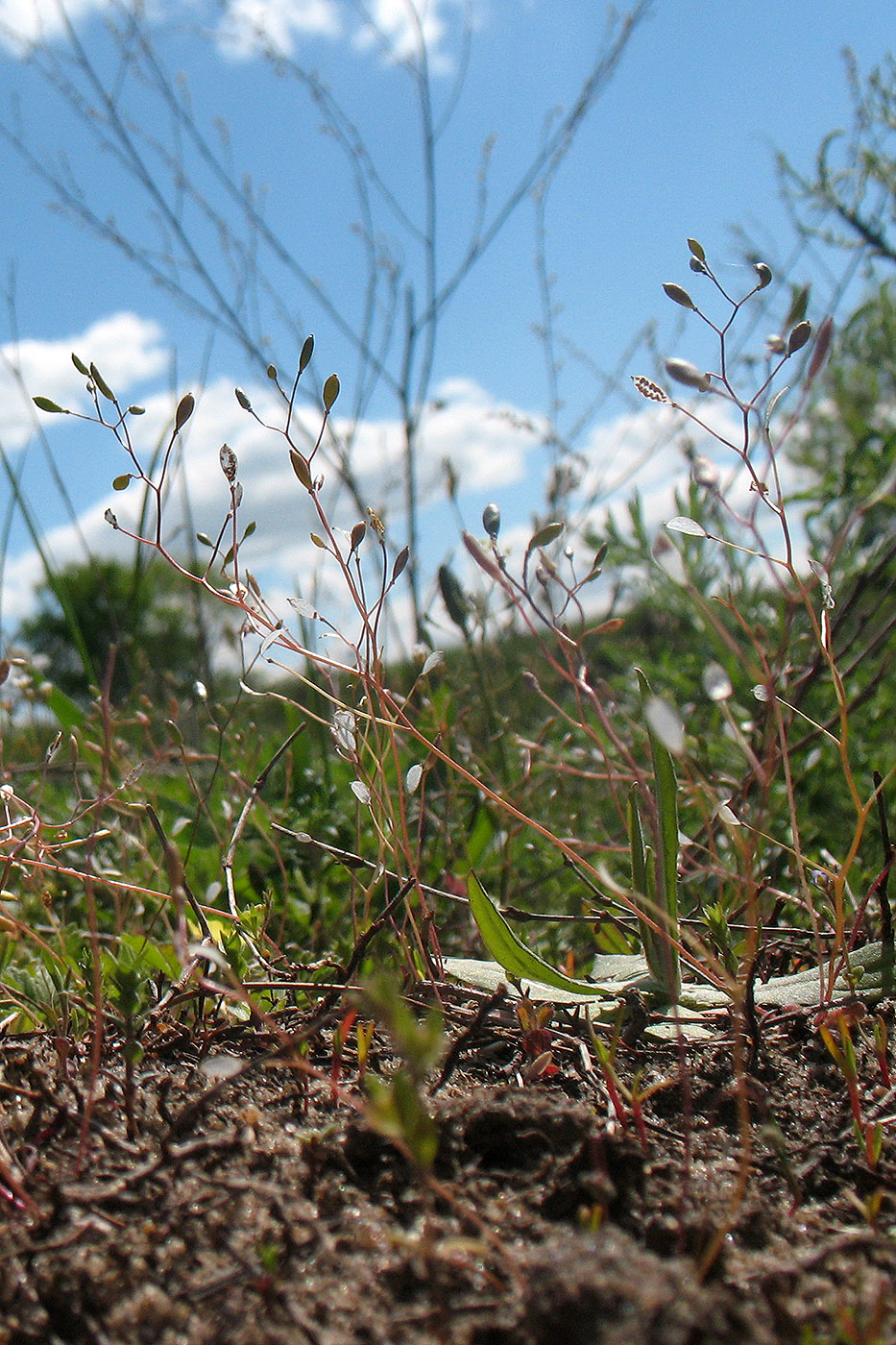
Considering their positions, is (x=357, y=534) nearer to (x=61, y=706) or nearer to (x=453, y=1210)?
(x=453, y=1210)

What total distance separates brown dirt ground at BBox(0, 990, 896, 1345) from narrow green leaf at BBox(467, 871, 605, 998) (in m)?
0.06

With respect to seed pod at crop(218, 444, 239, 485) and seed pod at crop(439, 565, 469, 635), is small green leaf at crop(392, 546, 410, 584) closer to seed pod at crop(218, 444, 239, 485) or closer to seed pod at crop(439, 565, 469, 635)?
seed pod at crop(218, 444, 239, 485)

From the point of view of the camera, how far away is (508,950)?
105 centimetres

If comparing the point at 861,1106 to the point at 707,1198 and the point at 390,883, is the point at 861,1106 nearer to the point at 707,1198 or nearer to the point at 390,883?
the point at 707,1198

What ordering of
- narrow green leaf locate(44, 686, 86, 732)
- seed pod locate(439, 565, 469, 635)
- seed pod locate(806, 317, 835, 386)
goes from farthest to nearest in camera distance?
narrow green leaf locate(44, 686, 86, 732) → seed pod locate(439, 565, 469, 635) → seed pod locate(806, 317, 835, 386)

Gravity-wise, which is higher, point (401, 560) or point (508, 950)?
point (401, 560)

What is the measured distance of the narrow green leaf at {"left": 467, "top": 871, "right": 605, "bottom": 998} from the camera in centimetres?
101

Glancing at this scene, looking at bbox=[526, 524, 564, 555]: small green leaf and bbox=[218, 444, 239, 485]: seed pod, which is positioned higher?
bbox=[218, 444, 239, 485]: seed pod

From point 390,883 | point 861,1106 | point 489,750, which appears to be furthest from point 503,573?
point 489,750

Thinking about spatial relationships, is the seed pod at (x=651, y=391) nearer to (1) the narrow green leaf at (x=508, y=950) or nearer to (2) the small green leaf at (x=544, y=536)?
(2) the small green leaf at (x=544, y=536)

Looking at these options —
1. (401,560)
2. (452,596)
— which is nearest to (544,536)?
(401,560)

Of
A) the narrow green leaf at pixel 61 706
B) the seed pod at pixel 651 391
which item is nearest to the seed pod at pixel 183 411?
the seed pod at pixel 651 391

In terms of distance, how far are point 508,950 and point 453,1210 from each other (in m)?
0.34

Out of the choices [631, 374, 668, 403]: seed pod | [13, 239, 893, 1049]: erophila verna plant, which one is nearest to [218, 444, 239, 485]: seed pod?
[13, 239, 893, 1049]: erophila verna plant
